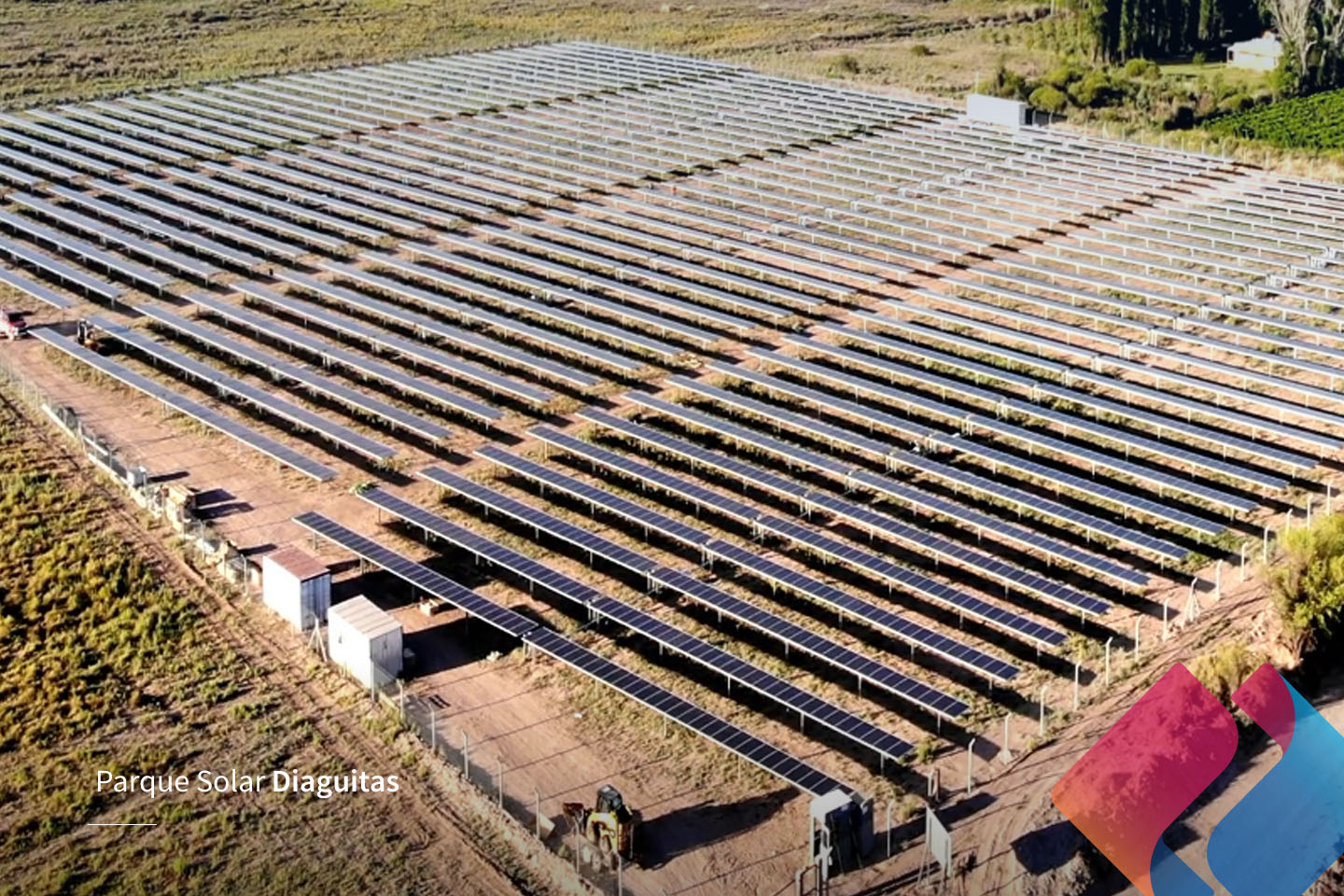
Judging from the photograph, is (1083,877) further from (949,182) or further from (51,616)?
(949,182)

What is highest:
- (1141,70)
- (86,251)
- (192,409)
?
(1141,70)

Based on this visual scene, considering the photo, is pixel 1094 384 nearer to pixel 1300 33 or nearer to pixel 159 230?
pixel 159 230

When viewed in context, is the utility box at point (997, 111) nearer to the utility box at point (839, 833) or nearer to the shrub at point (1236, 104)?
the shrub at point (1236, 104)

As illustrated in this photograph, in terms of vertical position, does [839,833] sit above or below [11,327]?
below

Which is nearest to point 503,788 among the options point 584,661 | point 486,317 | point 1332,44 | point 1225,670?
point 584,661

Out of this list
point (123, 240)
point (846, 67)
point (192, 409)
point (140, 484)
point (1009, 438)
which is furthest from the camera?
point (846, 67)

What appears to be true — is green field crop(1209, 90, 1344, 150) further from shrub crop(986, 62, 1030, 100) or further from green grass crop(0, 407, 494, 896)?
green grass crop(0, 407, 494, 896)

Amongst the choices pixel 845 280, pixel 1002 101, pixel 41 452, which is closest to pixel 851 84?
pixel 1002 101

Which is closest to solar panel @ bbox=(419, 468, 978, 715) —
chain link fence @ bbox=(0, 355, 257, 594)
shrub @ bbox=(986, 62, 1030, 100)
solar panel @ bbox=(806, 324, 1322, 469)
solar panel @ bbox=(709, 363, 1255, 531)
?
chain link fence @ bbox=(0, 355, 257, 594)
